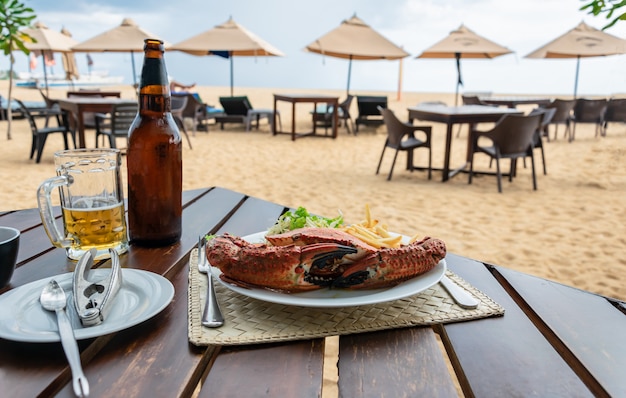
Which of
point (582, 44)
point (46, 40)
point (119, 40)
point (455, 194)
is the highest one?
point (582, 44)

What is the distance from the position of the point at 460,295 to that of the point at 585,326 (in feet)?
0.64

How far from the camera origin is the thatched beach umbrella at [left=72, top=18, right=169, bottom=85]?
11.0m

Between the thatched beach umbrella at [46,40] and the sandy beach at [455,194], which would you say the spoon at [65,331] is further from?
the thatched beach umbrella at [46,40]

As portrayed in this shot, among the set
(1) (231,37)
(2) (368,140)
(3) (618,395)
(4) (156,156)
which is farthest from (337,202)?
(1) (231,37)

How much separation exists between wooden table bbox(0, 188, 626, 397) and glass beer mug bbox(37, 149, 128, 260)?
266 millimetres

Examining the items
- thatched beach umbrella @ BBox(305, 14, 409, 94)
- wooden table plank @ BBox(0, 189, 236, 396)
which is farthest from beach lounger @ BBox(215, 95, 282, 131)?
wooden table plank @ BBox(0, 189, 236, 396)

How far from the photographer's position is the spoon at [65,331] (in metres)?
0.55

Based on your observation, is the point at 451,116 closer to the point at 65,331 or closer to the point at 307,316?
the point at 307,316

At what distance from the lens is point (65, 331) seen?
0.62 m

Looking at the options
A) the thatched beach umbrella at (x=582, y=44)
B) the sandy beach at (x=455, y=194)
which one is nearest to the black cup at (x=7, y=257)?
the sandy beach at (x=455, y=194)

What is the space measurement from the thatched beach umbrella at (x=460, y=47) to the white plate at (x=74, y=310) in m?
11.1

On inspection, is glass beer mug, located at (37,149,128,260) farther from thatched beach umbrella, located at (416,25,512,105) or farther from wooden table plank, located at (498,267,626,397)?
thatched beach umbrella, located at (416,25,512,105)

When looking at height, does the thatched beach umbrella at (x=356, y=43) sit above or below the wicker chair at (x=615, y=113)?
above

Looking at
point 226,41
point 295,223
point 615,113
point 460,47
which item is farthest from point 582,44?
point 295,223
